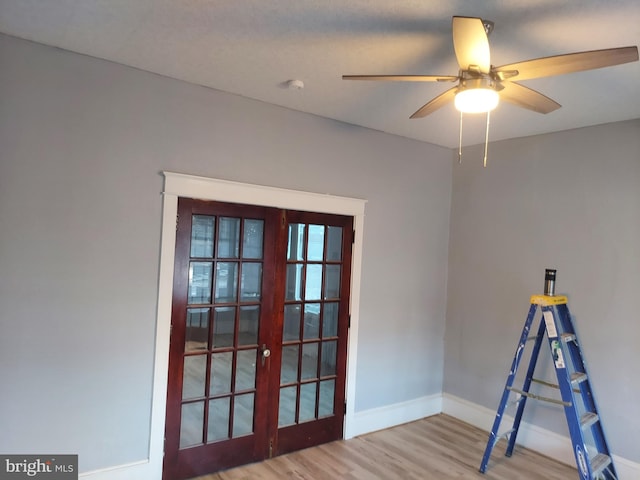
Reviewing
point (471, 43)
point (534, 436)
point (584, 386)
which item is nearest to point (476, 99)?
point (471, 43)

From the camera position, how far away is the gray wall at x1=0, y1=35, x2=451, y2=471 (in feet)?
7.97

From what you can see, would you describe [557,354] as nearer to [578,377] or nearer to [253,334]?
[578,377]

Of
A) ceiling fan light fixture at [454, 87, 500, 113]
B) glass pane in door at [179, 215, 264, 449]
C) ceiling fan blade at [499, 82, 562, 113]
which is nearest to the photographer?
ceiling fan light fixture at [454, 87, 500, 113]

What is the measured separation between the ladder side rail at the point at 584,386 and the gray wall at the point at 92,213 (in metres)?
2.33

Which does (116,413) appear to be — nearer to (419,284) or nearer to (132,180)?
(132,180)

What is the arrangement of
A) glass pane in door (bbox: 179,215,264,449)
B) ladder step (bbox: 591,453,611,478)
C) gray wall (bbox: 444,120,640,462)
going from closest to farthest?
ladder step (bbox: 591,453,611,478)
glass pane in door (bbox: 179,215,264,449)
gray wall (bbox: 444,120,640,462)

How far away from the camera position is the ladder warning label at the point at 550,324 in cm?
318

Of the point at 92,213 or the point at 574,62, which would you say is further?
the point at 92,213

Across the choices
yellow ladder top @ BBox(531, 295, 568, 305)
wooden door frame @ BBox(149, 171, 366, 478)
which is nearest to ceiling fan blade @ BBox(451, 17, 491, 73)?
wooden door frame @ BBox(149, 171, 366, 478)

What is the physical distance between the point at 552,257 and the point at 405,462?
7.09 ft

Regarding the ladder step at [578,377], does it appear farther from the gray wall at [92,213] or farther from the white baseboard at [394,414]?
the gray wall at [92,213]

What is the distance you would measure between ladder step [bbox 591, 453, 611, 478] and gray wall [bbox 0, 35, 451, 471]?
2.95 meters

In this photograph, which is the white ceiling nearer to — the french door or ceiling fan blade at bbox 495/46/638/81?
ceiling fan blade at bbox 495/46/638/81

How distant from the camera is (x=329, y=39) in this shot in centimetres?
223
